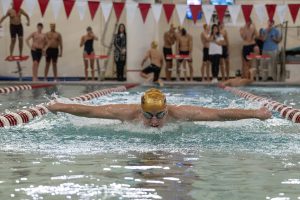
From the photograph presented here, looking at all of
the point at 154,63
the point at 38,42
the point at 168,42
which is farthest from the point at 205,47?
the point at 38,42

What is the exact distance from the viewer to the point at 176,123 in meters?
5.67

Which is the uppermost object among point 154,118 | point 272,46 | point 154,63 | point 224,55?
point 272,46

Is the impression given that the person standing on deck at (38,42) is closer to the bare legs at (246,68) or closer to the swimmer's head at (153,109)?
the bare legs at (246,68)

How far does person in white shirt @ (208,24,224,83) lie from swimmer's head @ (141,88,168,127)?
10408 mm

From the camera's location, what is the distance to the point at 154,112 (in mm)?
5305

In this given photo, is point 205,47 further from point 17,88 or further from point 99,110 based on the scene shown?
point 99,110

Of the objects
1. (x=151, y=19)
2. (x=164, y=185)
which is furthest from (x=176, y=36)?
(x=164, y=185)

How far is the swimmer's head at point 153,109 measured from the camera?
5.26 m

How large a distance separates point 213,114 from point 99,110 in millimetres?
998

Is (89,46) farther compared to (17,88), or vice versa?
(89,46)

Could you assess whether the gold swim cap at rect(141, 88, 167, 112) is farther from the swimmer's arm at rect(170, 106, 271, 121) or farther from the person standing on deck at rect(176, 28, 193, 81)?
the person standing on deck at rect(176, 28, 193, 81)

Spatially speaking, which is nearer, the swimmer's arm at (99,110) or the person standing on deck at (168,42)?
the swimmer's arm at (99,110)

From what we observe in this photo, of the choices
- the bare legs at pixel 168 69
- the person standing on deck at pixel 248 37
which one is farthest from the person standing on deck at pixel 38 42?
the person standing on deck at pixel 248 37

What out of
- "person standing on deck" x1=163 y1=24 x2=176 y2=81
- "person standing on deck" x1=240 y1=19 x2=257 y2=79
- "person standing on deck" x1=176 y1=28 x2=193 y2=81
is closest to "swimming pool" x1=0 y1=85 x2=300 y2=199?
"person standing on deck" x1=240 y1=19 x2=257 y2=79
